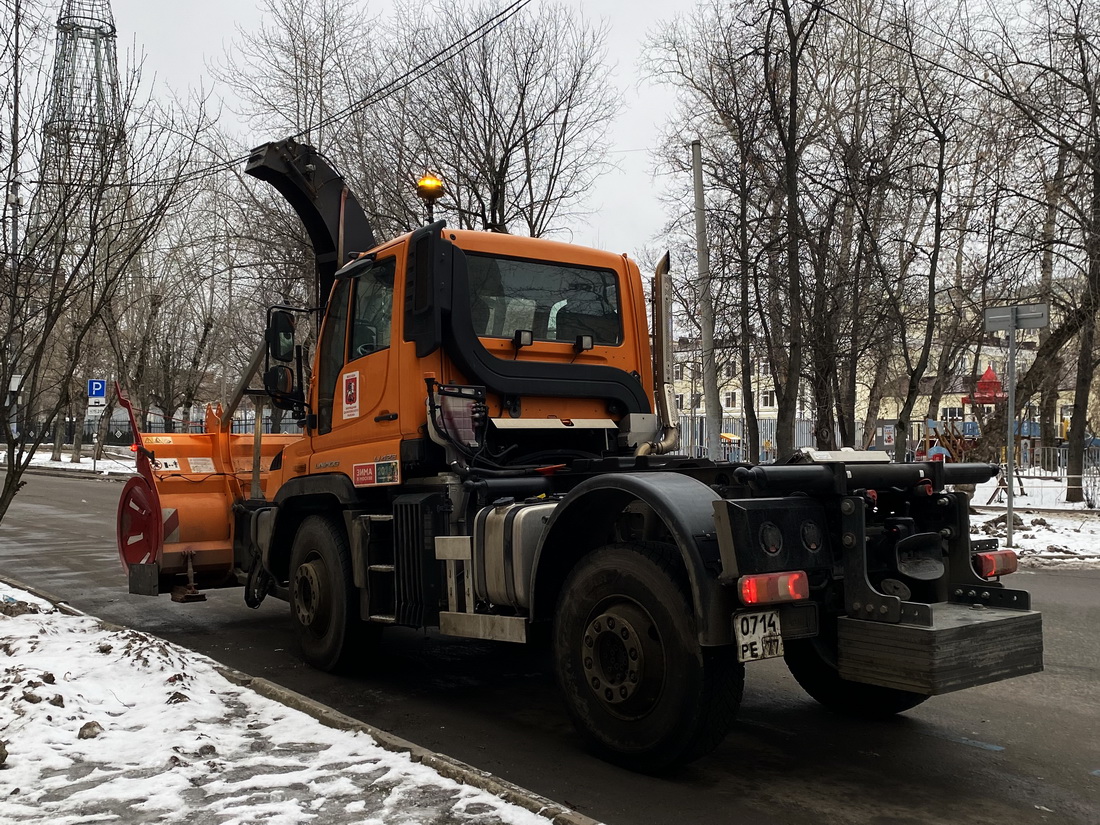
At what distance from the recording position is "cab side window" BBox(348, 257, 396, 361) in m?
6.38

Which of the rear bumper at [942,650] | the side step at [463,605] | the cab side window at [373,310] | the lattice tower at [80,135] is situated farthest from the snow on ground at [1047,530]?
the lattice tower at [80,135]

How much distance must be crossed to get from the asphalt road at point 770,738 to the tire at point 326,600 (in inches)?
7.0

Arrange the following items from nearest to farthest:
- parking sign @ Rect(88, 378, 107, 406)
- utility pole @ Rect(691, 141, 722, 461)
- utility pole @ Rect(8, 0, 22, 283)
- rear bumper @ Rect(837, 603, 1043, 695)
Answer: rear bumper @ Rect(837, 603, 1043, 695), utility pole @ Rect(8, 0, 22, 283), utility pole @ Rect(691, 141, 722, 461), parking sign @ Rect(88, 378, 107, 406)

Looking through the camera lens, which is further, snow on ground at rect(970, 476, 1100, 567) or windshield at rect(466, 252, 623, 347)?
snow on ground at rect(970, 476, 1100, 567)

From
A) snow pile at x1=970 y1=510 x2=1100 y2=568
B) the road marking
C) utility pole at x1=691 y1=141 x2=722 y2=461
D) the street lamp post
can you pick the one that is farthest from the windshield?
utility pole at x1=691 y1=141 x2=722 y2=461


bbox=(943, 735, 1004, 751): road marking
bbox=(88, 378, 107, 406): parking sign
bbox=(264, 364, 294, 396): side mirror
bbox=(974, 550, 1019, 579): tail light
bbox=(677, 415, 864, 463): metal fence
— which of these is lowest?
bbox=(943, 735, 1004, 751): road marking

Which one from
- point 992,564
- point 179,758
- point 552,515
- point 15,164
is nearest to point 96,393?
point 15,164

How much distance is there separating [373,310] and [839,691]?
365cm

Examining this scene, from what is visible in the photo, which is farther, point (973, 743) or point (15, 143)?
point (15, 143)

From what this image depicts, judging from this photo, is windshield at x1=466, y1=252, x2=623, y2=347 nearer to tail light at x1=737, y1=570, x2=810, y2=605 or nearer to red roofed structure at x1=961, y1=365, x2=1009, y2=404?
tail light at x1=737, y1=570, x2=810, y2=605

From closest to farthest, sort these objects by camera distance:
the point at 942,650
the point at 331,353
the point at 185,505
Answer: the point at 942,650
the point at 331,353
the point at 185,505

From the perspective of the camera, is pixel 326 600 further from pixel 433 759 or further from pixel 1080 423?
pixel 1080 423

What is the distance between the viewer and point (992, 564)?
4.86m

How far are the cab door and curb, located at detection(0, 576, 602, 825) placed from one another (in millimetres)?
1382
